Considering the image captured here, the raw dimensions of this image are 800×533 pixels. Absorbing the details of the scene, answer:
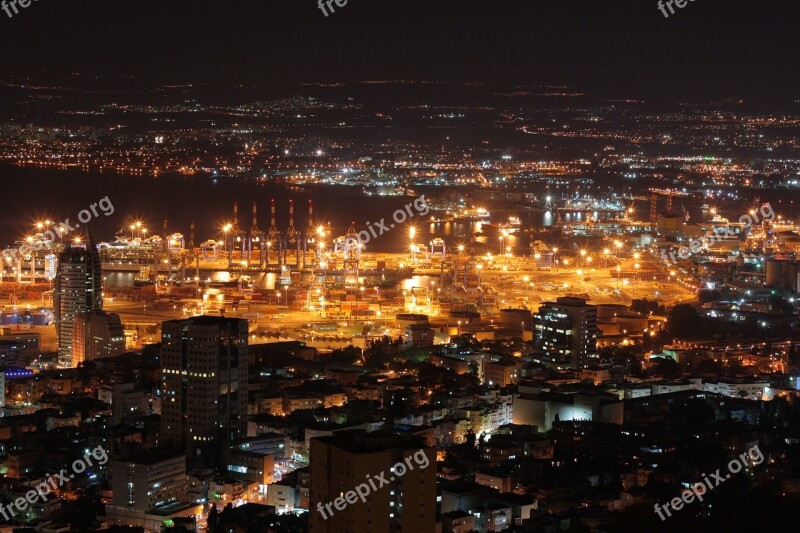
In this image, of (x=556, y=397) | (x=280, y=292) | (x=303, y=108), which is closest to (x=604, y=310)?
(x=280, y=292)

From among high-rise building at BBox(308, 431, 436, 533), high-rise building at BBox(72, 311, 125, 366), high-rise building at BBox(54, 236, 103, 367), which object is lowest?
high-rise building at BBox(308, 431, 436, 533)

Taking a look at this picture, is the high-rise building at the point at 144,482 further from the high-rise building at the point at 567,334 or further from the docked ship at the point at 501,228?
the docked ship at the point at 501,228

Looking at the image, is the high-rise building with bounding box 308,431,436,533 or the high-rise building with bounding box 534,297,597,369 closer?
the high-rise building with bounding box 308,431,436,533

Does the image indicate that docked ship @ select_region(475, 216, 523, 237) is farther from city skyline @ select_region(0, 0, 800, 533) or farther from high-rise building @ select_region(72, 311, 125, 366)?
high-rise building @ select_region(72, 311, 125, 366)

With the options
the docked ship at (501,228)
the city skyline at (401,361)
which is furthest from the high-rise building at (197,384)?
the docked ship at (501,228)

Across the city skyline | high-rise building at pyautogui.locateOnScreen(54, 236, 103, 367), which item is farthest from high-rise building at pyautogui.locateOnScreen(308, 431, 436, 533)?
high-rise building at pyautogui.locateOnScreen(54, 236, 103, 367)

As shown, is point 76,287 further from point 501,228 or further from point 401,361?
point 501,228

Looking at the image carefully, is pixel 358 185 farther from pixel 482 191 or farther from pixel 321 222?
pixel 321 222
